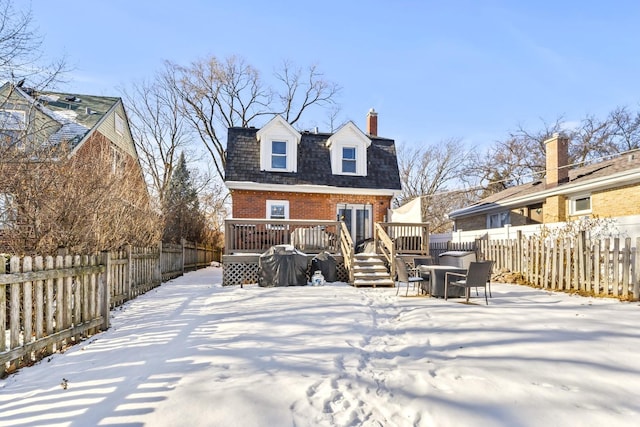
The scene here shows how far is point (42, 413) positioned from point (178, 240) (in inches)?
635

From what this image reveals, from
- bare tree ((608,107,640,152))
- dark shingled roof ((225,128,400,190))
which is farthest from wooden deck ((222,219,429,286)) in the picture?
bare tree ((608,107,640,152))

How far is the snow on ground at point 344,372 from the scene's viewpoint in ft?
9.21

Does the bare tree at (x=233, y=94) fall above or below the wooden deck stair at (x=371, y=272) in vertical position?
above

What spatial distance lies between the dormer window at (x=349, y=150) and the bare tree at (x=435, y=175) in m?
18.0

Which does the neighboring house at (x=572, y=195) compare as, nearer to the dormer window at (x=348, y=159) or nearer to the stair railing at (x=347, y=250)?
the dormer window at (x=348, y=159)

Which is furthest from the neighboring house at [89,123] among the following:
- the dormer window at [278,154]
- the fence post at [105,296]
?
the dormer window at [278,154]

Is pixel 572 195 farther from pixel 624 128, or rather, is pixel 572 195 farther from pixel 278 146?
pixel 624 128

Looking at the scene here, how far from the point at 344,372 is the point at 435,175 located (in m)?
32.9

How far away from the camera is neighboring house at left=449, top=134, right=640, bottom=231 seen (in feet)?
45.1

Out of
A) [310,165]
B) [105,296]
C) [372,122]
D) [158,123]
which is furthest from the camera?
[158,123]

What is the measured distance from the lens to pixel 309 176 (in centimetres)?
1578

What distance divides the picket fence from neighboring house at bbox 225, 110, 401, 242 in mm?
7810

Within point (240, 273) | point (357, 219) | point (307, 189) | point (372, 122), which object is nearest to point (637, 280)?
point (357, 219)

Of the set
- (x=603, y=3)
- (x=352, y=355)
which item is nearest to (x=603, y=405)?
(x=352, y=355)
